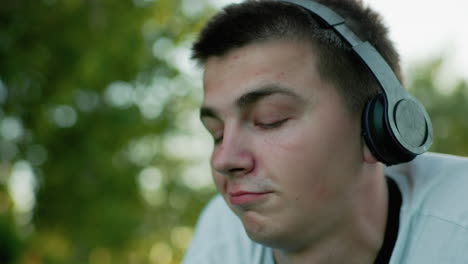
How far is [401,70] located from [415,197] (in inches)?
20.4

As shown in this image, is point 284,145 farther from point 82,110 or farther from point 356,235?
point 82,110

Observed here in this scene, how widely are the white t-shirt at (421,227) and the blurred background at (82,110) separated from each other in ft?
7.01

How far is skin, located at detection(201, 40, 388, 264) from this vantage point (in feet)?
5.37

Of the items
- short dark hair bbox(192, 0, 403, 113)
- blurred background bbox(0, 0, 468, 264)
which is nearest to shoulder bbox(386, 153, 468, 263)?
short dark hair bbox(192, 0, 403, 113)

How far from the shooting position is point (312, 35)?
1.80 m

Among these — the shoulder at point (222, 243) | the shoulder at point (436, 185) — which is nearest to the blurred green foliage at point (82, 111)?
the shoulder at point (222, 243)

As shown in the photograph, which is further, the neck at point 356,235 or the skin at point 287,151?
the neck at point 356,235

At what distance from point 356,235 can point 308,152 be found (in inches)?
16.4

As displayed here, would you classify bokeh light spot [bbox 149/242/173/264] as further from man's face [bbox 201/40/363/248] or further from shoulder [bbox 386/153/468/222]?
man's face [bbox 201/40/363/248]

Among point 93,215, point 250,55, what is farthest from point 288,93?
point 93,215

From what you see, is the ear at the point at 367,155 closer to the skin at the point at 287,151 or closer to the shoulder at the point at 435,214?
the skin at the point at 287,151

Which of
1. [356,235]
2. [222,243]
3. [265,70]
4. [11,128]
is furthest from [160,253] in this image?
[265,70]

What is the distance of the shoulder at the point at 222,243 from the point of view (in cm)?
214

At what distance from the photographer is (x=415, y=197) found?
1888 mm
